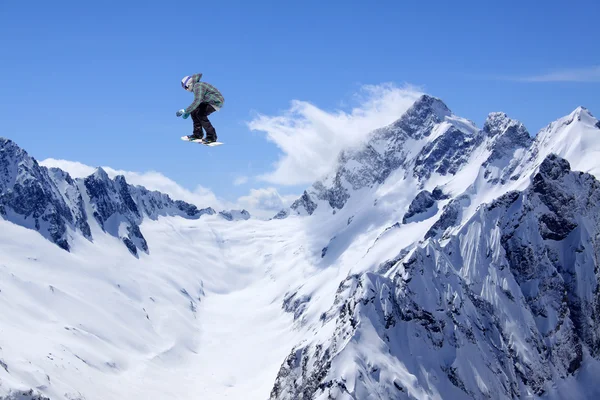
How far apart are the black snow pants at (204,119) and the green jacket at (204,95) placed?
103cm

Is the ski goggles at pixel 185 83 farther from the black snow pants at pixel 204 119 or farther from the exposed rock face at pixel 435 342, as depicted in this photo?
the exposed rock face at pixel 435 342

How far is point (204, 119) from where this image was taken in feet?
125

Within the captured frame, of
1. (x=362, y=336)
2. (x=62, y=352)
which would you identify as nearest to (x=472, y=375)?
(x=362, y=336)

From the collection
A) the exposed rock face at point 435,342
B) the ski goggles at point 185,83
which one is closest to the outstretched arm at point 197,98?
the ski goggles at point 185,83

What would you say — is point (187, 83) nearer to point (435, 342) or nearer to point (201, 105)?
point (201, 105)

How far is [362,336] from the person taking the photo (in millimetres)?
147750

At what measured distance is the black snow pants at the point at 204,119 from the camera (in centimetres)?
3781

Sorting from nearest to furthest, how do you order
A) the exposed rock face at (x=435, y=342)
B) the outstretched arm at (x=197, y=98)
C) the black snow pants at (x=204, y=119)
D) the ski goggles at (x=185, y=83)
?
1. the outstretched arm at (x=197, y=98)
2. the ski goggles at (x=185, y=83)
3. the black snow pants at (x=204, y=119)
4. the exposed rock face at (x=435, y=342)

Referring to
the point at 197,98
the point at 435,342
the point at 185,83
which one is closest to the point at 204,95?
the point at 197,98

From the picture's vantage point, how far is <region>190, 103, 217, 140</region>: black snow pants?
3781 centimetres

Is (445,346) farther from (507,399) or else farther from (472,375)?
(507,399)

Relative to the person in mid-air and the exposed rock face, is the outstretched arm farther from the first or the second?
the exposed rock face

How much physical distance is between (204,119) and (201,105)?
873 millimetres

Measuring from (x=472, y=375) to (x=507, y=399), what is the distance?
1197cm
